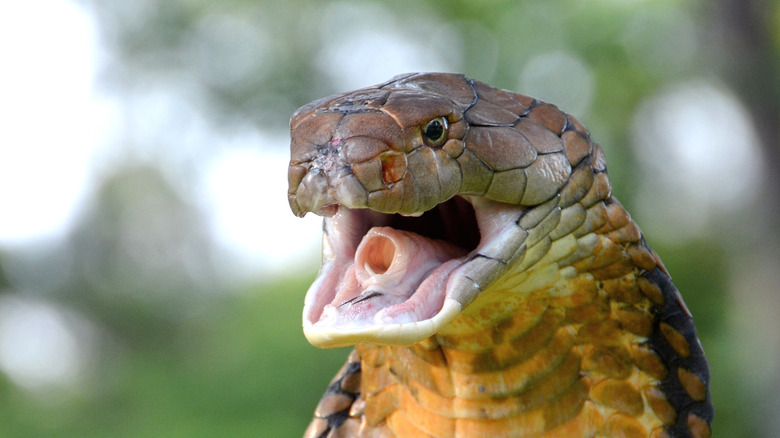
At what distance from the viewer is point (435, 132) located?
125 cm

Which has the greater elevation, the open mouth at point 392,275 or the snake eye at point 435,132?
the snake eye at point 435,132

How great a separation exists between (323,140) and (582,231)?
50 cm

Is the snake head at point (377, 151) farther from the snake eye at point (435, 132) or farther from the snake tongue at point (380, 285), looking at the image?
the snake tongue at point (380, 285)

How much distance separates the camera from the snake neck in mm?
1435

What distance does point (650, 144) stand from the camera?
8445 millimetres

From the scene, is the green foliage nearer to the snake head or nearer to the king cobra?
the king cobra

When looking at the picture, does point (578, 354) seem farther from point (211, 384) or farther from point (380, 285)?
point (211, 384)

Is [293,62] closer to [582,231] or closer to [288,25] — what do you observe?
[288,25]

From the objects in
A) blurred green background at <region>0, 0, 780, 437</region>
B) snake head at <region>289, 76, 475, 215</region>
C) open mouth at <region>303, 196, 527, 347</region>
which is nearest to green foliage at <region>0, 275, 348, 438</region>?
blurred green background at <region>0, 0, 780, 437</region>

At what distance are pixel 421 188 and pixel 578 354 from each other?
50 centimetres

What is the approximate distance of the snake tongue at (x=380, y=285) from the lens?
1133 mm

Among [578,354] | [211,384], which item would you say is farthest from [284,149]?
[578,354]

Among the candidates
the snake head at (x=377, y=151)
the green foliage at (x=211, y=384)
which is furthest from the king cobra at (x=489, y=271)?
the green foliage at (x=211, y=384)

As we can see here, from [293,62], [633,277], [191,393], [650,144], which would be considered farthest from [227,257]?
[633,277]
